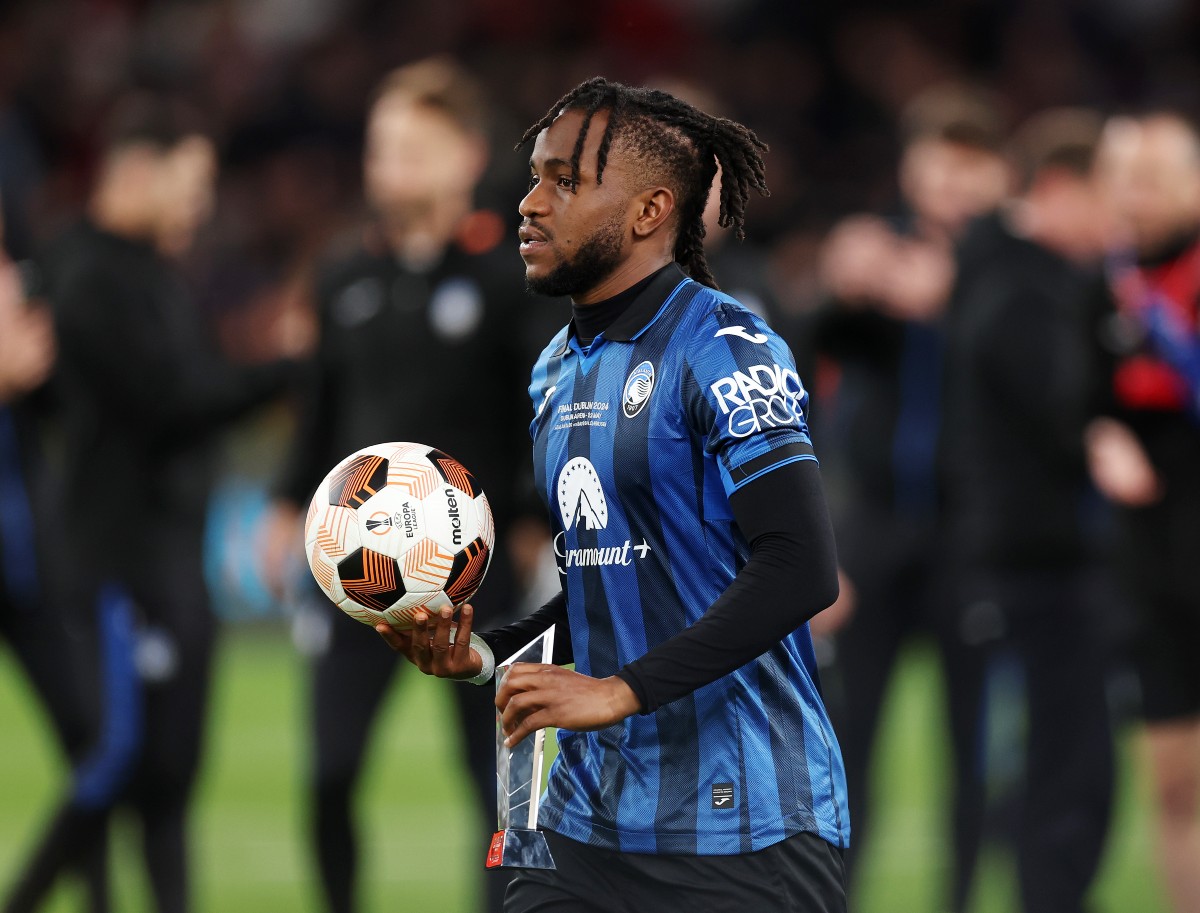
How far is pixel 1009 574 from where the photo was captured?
627 centimetres

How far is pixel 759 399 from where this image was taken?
2.89 meters

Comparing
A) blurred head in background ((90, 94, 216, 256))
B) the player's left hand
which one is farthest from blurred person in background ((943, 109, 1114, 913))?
the player's left hand

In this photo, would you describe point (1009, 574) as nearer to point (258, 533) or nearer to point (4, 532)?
point (4, 532)

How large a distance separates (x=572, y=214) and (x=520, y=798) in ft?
3.55

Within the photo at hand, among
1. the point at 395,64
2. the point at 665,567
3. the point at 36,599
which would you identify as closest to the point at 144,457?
the point at 36,599

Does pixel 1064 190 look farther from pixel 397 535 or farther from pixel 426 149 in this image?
pixel 397 535

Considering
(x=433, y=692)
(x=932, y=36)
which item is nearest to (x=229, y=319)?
(x=433, y=692)

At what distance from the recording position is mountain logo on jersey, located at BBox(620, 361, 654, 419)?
307 cm

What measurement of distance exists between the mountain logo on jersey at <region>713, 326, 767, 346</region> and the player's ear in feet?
0.99

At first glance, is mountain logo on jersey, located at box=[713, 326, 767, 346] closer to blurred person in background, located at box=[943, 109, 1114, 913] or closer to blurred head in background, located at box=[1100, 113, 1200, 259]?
blurred head in background, located at box=[1100, 113, 1200, 259]

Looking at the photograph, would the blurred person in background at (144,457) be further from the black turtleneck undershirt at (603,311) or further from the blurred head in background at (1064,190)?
the black turtleneck undershirt at (603,311)

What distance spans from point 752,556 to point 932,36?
61.1 ft

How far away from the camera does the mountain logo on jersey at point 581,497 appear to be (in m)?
3.13

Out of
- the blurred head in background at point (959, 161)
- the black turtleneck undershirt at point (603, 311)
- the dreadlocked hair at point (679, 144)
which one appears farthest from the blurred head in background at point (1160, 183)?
the black turtleneck undershirt at point (603, 311)
